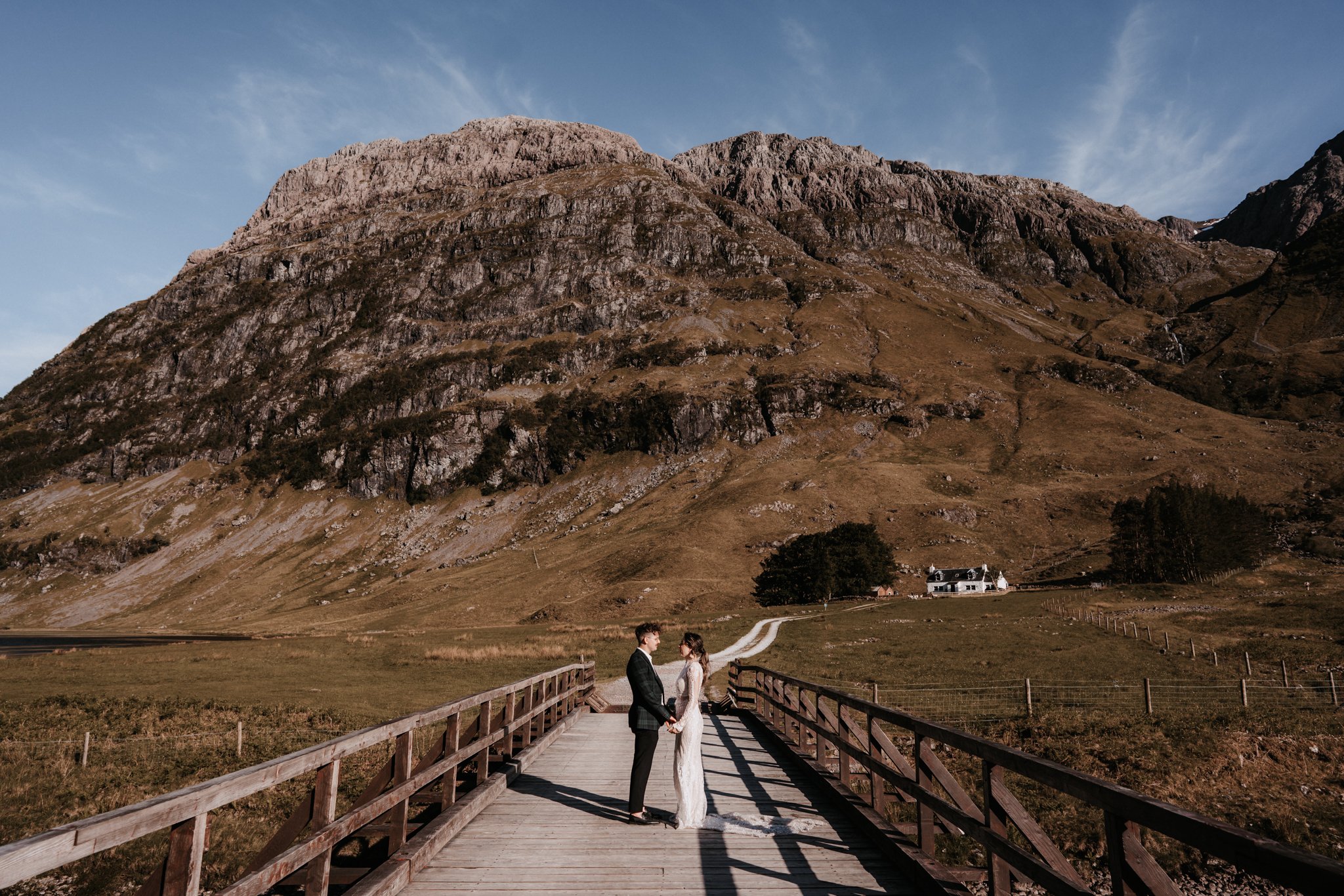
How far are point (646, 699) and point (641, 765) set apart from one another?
0.93 metres

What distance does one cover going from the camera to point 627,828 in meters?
10.1

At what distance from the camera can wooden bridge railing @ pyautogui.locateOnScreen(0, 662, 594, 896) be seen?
3.68 metres

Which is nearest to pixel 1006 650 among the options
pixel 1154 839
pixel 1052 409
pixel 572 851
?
pixel 1154 839

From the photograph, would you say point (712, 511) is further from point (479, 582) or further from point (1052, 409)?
point (1052, 409)

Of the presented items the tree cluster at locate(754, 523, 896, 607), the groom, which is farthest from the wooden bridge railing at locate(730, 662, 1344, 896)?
the tree cluster at locate(754, 523, 896, 607)

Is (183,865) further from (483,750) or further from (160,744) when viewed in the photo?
(160,744)

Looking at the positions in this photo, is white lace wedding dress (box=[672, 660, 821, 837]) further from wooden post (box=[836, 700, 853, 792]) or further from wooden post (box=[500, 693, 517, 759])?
wooden post (box=[500, 693, 517, 759])

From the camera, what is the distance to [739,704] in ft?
84.9

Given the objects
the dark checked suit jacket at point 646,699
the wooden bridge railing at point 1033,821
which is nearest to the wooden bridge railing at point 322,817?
the dark checked suit jacket at point 646,699

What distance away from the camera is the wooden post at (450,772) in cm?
995

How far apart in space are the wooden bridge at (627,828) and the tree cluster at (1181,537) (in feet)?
300

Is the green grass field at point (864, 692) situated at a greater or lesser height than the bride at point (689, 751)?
lesser

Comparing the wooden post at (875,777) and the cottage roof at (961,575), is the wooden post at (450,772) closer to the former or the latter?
the wooden post at (875,777)

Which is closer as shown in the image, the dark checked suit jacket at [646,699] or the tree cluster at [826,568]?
the dark checked suit jacket at [646,699]
